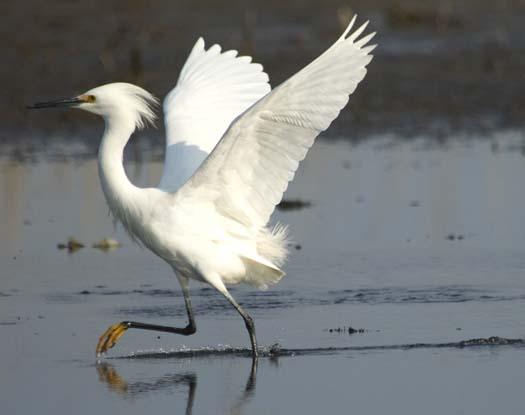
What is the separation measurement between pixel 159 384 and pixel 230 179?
1.17 metres

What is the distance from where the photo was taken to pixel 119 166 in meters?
7.76

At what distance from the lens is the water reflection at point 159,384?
272 inches

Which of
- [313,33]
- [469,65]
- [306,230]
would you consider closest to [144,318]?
[306,230]

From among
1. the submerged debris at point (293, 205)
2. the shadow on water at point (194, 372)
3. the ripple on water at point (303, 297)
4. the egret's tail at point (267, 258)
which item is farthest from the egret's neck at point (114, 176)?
the submerged debris at point (293, 205)

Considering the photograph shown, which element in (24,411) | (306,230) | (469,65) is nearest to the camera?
(24,411)

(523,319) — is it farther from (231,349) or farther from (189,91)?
(189,91)

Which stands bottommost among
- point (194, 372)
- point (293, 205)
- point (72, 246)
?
point (194, 372)

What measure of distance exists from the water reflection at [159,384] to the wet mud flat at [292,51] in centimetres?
826

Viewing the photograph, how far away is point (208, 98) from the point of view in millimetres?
9055

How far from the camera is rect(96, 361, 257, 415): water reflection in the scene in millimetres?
6918

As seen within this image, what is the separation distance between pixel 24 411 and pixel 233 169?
173cm

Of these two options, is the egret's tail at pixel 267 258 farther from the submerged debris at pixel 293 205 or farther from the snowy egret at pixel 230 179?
the submerged debris at pixel 293 205

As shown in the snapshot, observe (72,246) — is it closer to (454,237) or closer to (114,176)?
(454,237)

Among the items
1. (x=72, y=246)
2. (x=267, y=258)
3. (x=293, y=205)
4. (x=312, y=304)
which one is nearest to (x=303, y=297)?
(x=312, y=304)
